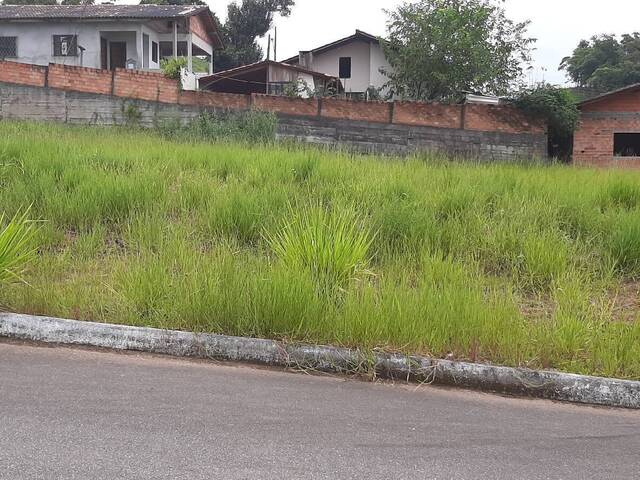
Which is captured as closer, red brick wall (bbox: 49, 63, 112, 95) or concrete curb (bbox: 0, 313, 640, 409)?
concrete curb (bbox: 0, 313, 640, 409)

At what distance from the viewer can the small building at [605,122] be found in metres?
20.4

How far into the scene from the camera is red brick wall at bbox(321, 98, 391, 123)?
61.8ft

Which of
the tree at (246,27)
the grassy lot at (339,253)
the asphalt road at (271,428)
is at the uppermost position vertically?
the tree at (246,27)

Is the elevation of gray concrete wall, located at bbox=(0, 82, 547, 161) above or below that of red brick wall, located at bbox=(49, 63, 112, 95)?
below

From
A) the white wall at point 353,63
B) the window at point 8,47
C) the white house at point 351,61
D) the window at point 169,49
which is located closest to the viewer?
the window at point 8,47

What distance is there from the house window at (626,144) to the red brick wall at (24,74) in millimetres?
19003

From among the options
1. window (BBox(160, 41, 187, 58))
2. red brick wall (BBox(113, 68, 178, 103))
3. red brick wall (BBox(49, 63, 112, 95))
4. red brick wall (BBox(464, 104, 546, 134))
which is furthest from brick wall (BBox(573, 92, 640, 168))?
window (BBox(160, 41, 187, 58))

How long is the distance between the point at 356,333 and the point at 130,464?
6.30 feet

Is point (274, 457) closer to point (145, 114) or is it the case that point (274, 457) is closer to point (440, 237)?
point (440, 237)

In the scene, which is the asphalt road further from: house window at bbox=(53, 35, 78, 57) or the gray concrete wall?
house window at bbox=(53, 35, 78, 57)

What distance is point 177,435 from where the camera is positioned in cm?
329

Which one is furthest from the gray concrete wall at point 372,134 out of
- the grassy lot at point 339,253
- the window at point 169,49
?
the window at point 169,49

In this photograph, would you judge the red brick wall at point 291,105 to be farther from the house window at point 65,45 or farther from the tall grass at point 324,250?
the tall grass at point 324,250

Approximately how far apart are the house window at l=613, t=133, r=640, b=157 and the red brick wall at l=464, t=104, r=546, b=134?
3.64m
